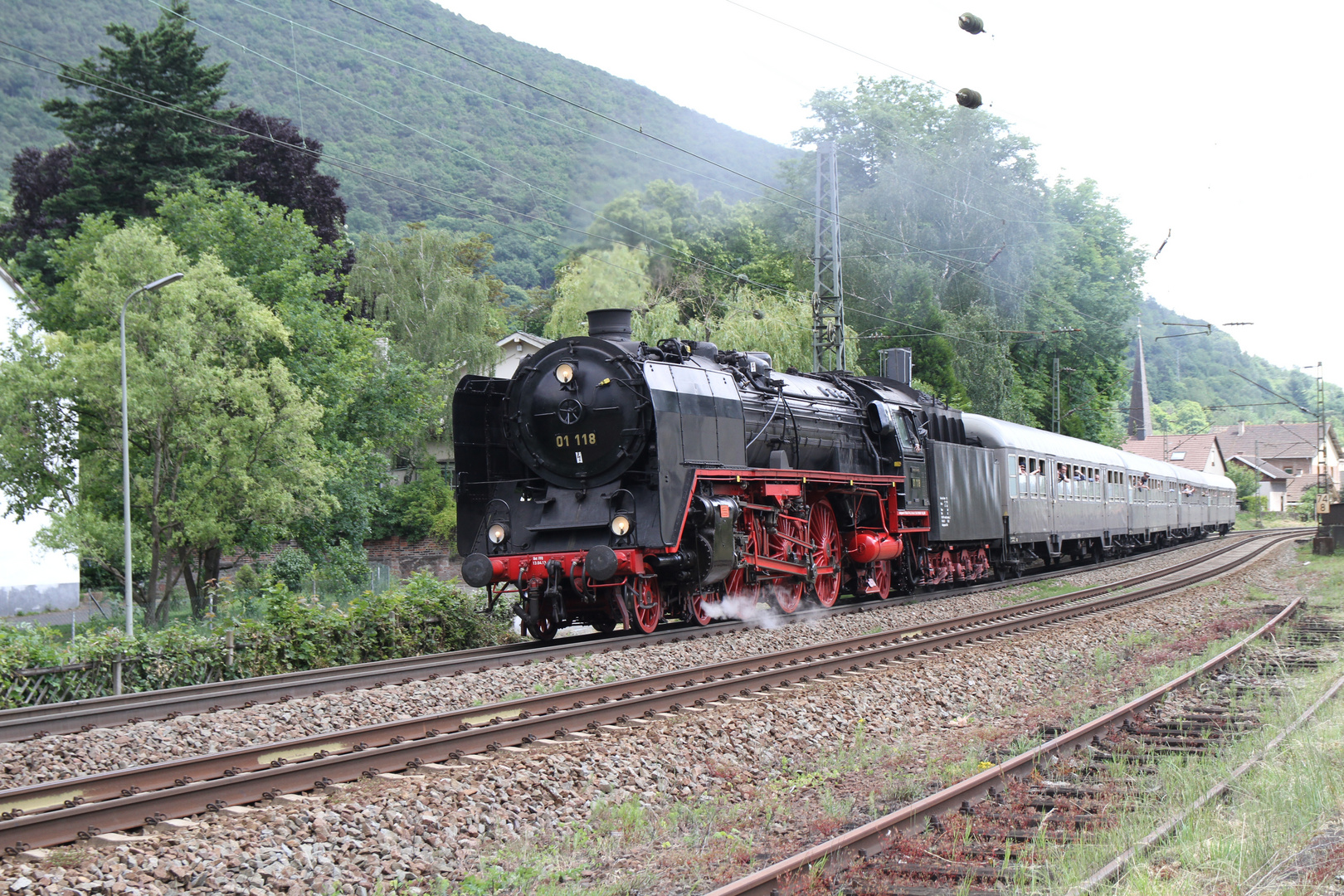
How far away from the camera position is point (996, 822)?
534 centimetres

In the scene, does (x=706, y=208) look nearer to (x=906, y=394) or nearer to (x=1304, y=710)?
(x=906, y=394)

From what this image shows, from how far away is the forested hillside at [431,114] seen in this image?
29594 mm

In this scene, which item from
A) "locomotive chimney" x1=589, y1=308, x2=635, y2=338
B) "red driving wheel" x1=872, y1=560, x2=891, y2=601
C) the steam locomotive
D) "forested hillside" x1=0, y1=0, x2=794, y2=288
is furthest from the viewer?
"forested hillside" x1=0, y1=0, x2=794, y2=288

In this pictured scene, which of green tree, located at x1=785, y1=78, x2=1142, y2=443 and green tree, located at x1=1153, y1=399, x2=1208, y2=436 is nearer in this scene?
green tree, located at x1=785, y1=78, x2=1142, y2=443

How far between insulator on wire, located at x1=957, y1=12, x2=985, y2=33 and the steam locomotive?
5.05 m

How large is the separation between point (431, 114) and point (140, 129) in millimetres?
27929

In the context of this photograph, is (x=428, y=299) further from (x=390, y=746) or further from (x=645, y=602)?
(x=390, y=746)

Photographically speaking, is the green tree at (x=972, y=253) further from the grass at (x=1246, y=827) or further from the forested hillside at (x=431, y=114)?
the grass at (x=1246, y=827)

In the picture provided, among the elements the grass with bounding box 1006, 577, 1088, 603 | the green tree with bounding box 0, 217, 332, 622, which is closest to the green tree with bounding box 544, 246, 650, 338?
the green tree with bounding box 0, 217, 332, 622

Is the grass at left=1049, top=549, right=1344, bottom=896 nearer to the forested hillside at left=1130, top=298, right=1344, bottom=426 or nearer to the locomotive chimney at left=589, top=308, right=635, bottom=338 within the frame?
the locomotive chimney at left=589, top=308, right=635, bottom=338

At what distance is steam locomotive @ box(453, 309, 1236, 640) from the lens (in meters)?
11.8

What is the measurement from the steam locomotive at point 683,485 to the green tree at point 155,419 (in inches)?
289

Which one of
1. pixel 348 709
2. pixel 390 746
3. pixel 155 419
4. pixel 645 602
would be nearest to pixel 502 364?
pixel 155 419

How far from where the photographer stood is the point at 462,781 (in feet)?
19.7
